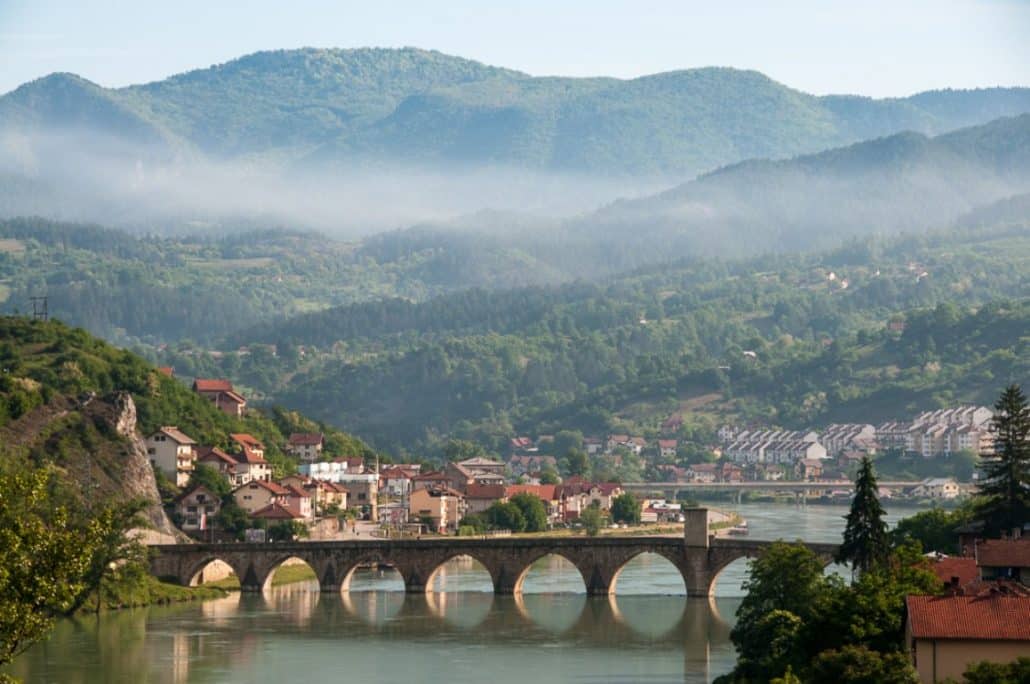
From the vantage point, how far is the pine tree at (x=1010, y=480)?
243ft

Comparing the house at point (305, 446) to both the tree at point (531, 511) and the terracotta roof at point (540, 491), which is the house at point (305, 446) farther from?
the tree at point (531, 511)

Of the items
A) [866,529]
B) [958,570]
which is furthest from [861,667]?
[866,529]

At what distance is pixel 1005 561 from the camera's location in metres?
58.2

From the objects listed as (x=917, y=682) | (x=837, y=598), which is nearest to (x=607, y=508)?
(x=837, y=598)

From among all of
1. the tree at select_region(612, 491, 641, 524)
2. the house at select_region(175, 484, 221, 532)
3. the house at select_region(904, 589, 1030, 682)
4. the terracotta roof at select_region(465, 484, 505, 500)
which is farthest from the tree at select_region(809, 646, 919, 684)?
the tree at select_region(612, 491, 641, 524)

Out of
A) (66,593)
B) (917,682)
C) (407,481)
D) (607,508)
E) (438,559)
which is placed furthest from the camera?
(607,508)

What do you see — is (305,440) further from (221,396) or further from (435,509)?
(435,509)

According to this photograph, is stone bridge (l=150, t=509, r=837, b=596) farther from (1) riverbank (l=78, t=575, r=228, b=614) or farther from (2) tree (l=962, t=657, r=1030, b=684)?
(2) tree (l=962, t=657, r=1030, b=684)

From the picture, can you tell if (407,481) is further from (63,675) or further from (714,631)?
(63,675)

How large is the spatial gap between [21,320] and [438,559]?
161 feet

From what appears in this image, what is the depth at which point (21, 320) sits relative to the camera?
474 feet

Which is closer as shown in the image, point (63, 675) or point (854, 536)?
point (854, 536)

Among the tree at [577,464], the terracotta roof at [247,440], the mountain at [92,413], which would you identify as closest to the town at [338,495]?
the terracotta roof at [247,440]

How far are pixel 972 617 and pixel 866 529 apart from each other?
68.5 ft
